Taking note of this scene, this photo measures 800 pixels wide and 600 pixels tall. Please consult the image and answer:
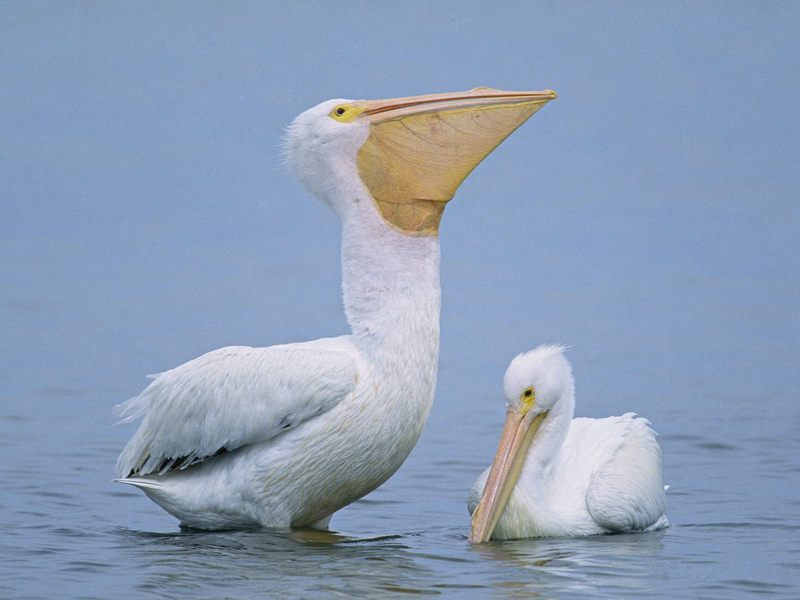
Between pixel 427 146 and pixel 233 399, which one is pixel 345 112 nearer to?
pixel 427 146

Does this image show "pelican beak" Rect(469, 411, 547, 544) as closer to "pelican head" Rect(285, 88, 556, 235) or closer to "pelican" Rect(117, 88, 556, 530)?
"pelican" Rect(117, 88, 556, 530)

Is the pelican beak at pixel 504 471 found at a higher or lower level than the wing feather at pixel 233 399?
lower

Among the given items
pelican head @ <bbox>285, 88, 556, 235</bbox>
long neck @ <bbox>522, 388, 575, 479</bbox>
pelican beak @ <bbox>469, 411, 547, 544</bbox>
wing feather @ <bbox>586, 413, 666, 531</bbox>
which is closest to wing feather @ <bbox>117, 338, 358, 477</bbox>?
pelican head @ <bbox>285, 88, 556, 235</bbox>

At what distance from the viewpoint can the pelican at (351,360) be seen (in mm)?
6375

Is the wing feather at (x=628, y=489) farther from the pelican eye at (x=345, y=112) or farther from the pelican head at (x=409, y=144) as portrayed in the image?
the pelican eye at (x=345, y=112)

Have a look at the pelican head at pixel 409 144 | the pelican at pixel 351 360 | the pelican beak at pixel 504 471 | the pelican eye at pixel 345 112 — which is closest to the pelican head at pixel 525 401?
the pelican beak at pixel 504 471

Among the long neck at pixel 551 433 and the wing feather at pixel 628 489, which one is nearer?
the wing feather at pixel 628 489

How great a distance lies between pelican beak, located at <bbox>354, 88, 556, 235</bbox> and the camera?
654 cm

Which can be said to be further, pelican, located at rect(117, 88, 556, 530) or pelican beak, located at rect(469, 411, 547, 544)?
pelican beak, located at rect(469, 411, 547, 544)

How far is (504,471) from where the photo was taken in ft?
22.7

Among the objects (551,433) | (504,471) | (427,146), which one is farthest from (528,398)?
(427,146)

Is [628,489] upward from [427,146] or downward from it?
downward

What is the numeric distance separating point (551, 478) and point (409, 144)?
1621mm

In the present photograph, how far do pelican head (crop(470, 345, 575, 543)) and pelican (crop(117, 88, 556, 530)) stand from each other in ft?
1.87
